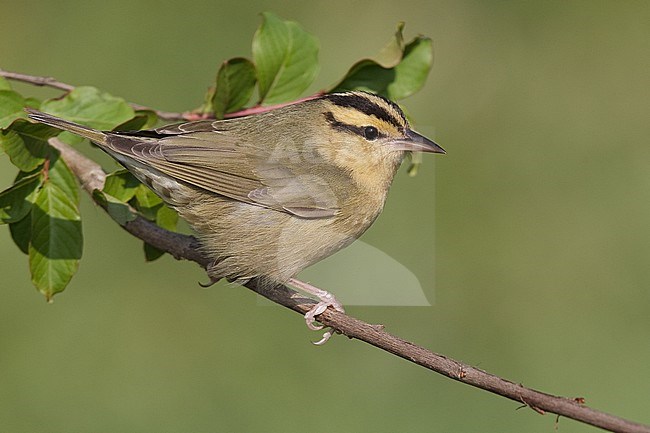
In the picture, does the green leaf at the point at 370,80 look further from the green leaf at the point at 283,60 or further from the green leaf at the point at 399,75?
the green leaf at the point at 283,60

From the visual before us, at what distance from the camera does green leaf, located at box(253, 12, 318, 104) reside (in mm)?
4332

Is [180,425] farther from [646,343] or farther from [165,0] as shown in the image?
[165,0]

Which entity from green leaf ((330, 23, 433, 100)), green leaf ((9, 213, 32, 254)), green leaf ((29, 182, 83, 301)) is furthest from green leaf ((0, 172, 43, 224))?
green leaf ((330, 23, 433, 100))

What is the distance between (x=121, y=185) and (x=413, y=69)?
1.47 metres

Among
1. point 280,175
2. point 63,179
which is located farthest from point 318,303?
point 63,179

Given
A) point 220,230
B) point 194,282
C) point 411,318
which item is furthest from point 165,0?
point 220,230

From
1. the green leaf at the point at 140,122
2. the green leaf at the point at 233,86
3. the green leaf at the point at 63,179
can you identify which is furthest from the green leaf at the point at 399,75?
the green leaf at the point at 63,179

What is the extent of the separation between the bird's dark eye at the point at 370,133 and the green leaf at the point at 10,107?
166cm

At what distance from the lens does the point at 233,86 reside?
4.26 metres

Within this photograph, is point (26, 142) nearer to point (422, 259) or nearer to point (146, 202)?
point (146, 202)

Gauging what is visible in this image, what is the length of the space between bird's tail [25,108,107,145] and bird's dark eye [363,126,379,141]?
1324 mm

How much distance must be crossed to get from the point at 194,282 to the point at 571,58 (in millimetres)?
4535

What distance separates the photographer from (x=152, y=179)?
413cm

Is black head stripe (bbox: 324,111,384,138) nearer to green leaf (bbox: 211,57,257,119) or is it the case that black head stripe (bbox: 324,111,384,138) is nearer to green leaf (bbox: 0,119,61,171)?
green leaf (bbox: 211,57,257,119)
